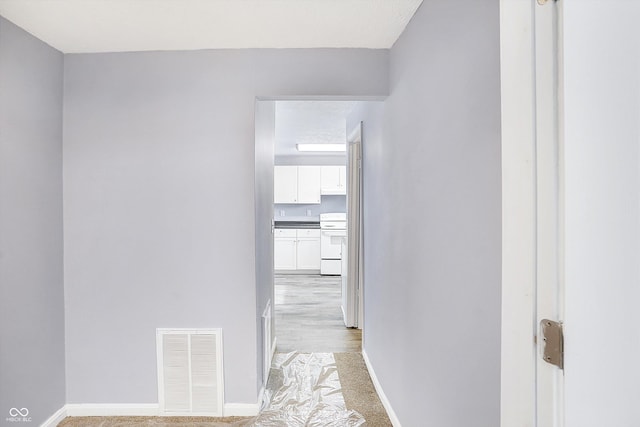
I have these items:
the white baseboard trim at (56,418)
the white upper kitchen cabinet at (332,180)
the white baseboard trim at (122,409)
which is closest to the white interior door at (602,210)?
the white baseboard trim at (122,409)

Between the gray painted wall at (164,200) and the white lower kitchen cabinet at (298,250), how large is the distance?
469cm

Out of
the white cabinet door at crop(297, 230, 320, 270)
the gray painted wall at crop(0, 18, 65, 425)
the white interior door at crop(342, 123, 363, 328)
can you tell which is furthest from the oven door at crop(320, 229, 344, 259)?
the gray painted wall at crop(0, 18, 65, 425)

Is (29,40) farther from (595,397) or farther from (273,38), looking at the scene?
(595,397)

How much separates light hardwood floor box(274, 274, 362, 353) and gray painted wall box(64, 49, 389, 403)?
49.1 inches

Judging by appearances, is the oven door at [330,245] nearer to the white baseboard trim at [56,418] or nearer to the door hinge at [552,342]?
the white baseboard trim at [56,418]

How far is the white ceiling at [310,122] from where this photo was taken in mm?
3693

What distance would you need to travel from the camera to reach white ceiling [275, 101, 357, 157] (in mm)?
3693

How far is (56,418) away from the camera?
221 centimetres

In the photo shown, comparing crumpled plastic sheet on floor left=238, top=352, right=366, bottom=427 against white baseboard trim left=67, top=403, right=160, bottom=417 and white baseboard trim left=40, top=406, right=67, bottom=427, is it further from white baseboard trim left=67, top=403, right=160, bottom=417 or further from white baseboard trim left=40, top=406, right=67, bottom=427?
white baseboard trim left=40, top=406, right=67, bottom=427

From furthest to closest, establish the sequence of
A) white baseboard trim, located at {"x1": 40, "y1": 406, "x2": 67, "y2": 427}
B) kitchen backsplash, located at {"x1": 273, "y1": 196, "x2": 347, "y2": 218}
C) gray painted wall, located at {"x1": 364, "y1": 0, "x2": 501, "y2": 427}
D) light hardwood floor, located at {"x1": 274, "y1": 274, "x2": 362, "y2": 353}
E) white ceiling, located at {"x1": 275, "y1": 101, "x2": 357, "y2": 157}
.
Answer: kitchen backsplash, located at {"x1": 273, "y1": 196, "x2": 347, "y2": 218} < white ceiling, located at {"x1": 275, "y1": 101, "x2": 357, "y2": 157} < light hardwood floor, located at {"x1": 274, "y1": 274, "x2": 362, "y2": 353} < white baseboard trim, located at {"x1": 40, "y1": 406, "x2": 67, "y2": 427} < gray painted wall, located at {"x1": 364, "y1": 0, "x2": 501, "y2": 427}

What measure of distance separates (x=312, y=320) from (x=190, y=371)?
6.83 ft

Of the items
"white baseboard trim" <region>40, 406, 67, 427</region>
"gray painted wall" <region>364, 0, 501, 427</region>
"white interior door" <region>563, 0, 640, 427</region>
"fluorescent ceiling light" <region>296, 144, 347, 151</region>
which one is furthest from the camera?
"fluorescent ceiling light" <region>296, 144, 347, 151</region>

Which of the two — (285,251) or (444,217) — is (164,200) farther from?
(285,251)

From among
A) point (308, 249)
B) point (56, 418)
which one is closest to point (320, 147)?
point (308, 249)
